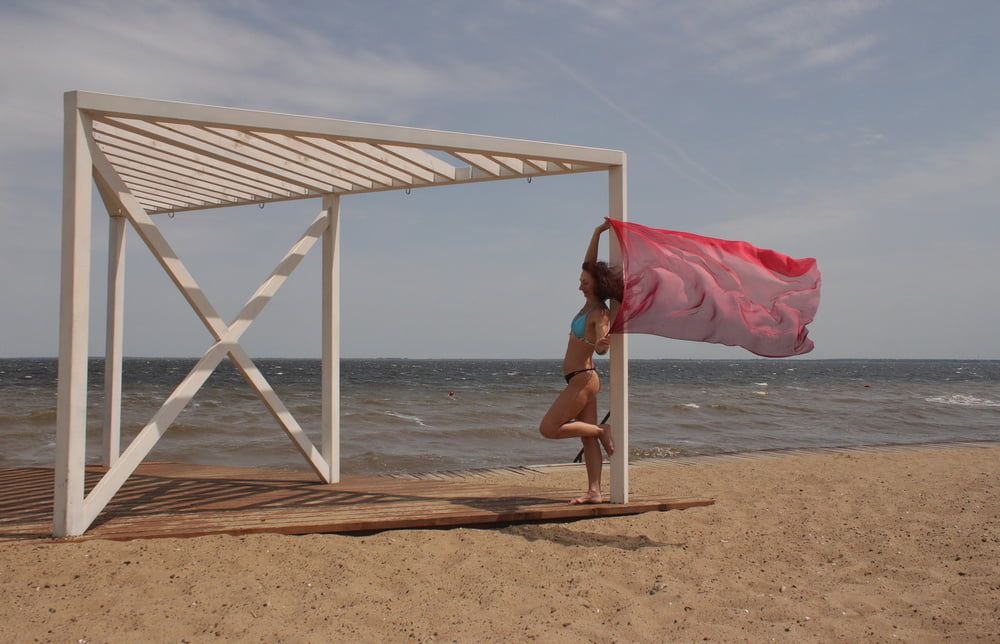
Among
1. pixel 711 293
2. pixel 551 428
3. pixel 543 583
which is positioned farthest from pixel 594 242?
pixel 543 583

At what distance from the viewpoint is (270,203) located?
23.5 ft

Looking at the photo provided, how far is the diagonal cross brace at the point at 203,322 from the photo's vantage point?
4.74 m

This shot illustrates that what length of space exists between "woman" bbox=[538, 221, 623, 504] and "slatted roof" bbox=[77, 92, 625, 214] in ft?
2.83

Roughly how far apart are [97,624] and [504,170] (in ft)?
13.3

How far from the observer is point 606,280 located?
5289 millimetres

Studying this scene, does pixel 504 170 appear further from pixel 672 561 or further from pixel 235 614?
pixel 235 614

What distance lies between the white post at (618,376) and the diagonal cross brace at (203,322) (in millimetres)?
2517

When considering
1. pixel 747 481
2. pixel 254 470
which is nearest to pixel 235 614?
pixel 254 470

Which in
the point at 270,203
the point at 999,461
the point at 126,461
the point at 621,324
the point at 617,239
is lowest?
the point at 999,461

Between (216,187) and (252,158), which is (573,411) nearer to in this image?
(252,158)

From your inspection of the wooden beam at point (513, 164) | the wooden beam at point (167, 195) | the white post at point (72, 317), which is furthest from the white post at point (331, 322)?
the white post at point (72, 317)

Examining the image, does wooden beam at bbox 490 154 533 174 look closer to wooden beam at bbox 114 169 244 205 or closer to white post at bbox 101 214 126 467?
wooden beam at bbox 114 169 244 205

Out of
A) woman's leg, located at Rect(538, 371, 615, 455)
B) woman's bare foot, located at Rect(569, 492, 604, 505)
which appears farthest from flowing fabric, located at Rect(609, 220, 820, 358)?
woman's bare foot, located at Rect(569, 492, 604, 505)

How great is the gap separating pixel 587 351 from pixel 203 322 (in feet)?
9.04
